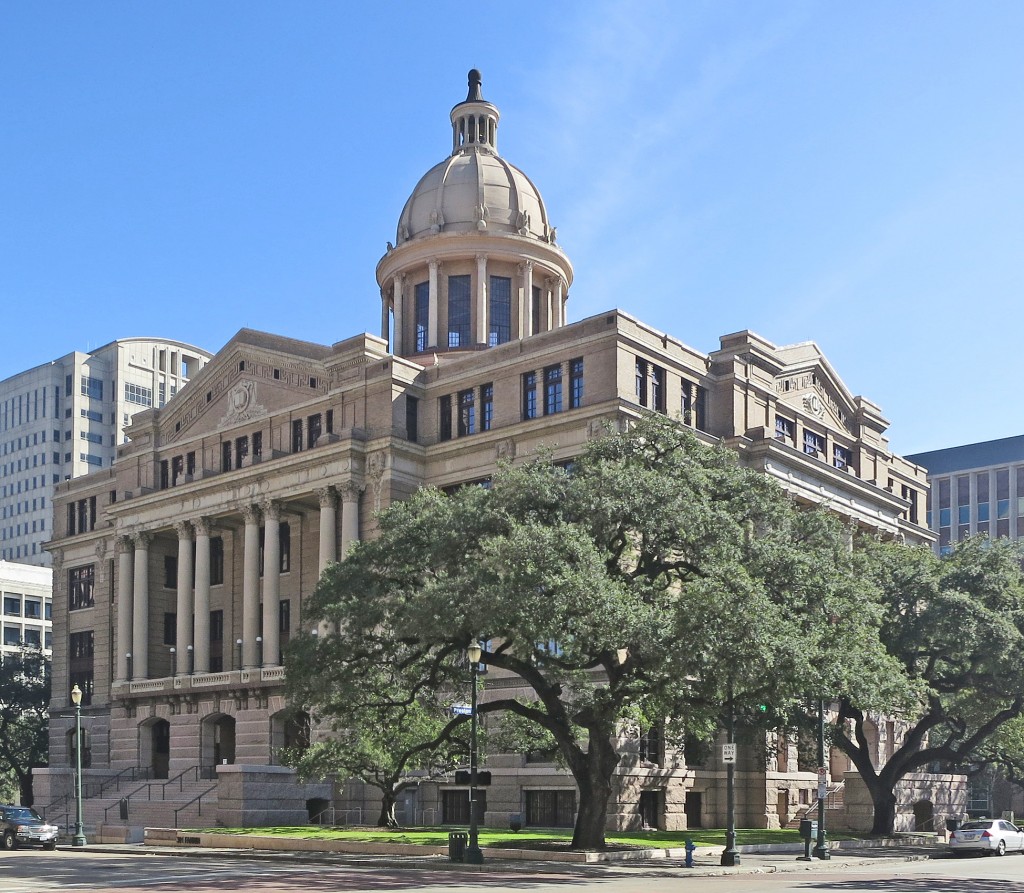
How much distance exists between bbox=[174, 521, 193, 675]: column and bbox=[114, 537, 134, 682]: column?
3.72 meters

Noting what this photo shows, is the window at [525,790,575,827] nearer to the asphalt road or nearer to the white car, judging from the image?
the white car

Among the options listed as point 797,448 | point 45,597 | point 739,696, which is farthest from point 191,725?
point 45,597

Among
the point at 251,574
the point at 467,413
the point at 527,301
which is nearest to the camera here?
the point at 467,413

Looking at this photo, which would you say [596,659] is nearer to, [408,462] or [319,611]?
[319,611]

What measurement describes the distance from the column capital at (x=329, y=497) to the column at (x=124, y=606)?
1814 centimetres

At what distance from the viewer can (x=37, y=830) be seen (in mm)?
51531

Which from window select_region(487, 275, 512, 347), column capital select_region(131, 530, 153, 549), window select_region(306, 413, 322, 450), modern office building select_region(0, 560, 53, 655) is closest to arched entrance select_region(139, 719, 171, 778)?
column capital select_region(131, 530, 153, 549)

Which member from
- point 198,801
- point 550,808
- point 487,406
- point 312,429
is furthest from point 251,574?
point 550,808

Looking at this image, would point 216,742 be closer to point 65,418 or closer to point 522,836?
point 522,836

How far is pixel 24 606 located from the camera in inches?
5320

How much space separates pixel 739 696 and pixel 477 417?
97.3 ft

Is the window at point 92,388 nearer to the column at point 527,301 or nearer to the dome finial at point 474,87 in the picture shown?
the dome finial at point 474,87

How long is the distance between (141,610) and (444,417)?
77.6 feet

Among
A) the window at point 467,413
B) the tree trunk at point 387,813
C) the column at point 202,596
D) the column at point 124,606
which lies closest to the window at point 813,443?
the window at point 467,413
